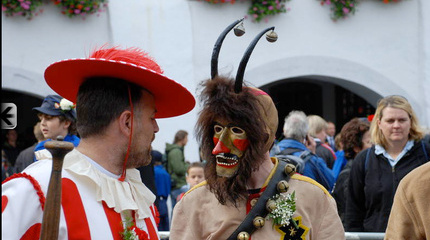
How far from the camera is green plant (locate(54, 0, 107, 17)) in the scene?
34.6 feet

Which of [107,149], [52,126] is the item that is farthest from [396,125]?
[107,149]

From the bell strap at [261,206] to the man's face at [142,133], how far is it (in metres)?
0.80

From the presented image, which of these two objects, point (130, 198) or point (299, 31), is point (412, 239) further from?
point (299, 31)

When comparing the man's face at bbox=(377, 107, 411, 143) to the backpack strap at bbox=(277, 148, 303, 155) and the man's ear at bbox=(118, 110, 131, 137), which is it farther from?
the man's ear at bbox=(118, 110, 131, 137)

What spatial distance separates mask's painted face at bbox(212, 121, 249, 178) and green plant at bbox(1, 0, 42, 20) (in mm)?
7676

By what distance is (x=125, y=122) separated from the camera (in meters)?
2.57

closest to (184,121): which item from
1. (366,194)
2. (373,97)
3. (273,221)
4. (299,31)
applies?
(299,31)

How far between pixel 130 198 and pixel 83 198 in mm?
250

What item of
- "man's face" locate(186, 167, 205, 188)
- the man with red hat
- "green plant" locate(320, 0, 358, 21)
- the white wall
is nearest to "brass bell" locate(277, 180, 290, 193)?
the man with red hat

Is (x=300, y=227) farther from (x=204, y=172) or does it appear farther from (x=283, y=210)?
(x=204, y=172)

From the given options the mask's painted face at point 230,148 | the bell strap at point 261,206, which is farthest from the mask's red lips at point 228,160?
the bell strap at point 261,206

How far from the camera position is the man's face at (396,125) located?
16.6 ft

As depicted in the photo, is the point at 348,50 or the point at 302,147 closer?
the point at 302,147

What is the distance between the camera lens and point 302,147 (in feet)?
19.5
